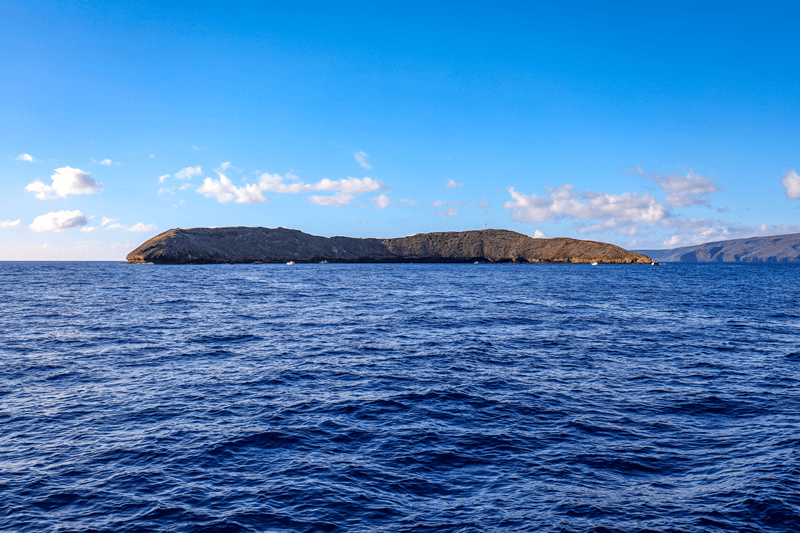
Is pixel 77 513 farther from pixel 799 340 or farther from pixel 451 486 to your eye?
pixel 799 340

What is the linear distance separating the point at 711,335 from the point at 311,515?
37295 mm

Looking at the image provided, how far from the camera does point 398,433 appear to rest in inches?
640

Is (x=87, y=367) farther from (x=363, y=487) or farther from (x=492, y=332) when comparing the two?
(x=492, y=332)

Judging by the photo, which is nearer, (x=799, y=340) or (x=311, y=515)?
(x=311, y=515)

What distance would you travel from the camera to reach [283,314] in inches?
1960

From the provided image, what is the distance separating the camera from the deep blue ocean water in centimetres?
1126

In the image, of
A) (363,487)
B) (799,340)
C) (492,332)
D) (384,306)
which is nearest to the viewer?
(363,487)

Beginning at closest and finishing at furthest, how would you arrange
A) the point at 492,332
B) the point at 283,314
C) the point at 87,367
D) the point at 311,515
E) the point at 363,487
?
the point at 311,515 < the point at 363,487 < the point at 87,367 < the point at 492,332 < the point at 283,314

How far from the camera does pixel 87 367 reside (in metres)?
25.3

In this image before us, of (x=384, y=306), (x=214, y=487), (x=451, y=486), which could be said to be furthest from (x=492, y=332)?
(x=214, y=487)

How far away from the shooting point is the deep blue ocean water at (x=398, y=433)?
1126 centimetres

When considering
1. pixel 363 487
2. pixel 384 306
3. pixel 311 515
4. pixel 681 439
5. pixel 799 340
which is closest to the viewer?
pixel 311 515

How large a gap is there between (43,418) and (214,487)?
9.83 metres

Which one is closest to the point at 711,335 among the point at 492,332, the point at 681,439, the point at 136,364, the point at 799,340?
the point at 799,340
